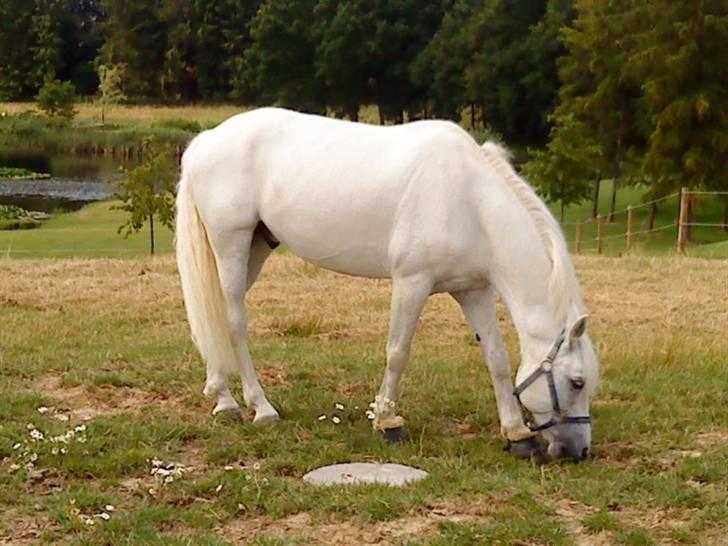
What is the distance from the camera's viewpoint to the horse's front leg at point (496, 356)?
5641mm

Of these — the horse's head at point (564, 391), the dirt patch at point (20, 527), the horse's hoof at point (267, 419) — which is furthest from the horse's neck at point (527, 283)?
the dirt patch at point (20, 527)

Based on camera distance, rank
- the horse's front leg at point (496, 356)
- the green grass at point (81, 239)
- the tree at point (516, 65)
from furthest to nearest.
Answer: the tree at point (516, 65), the green grass at point (81, 239), the horse's front leg at point (496, 356)

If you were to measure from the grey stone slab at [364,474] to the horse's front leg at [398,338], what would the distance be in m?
0.49

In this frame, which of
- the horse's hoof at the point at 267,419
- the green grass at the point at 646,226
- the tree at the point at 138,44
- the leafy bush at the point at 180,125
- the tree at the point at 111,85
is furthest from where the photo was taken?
the tree at the point at 138,44

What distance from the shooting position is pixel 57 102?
192 feet

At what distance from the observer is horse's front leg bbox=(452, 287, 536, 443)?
18.5 feet

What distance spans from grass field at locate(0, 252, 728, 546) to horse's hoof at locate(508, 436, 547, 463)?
0.08 m

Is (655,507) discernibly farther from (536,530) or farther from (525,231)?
(525,231)

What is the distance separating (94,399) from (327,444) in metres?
1.68

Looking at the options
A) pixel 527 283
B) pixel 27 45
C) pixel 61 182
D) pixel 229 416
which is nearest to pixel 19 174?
pixel 61 182

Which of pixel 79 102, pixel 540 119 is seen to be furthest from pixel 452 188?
pixel 79 102

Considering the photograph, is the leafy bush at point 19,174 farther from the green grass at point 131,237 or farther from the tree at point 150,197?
the tree at point 150,197

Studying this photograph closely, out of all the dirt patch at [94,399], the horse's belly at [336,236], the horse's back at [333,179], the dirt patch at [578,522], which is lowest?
the dirt patch at [94,399]

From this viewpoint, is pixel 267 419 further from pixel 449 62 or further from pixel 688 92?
pixel 449 62
